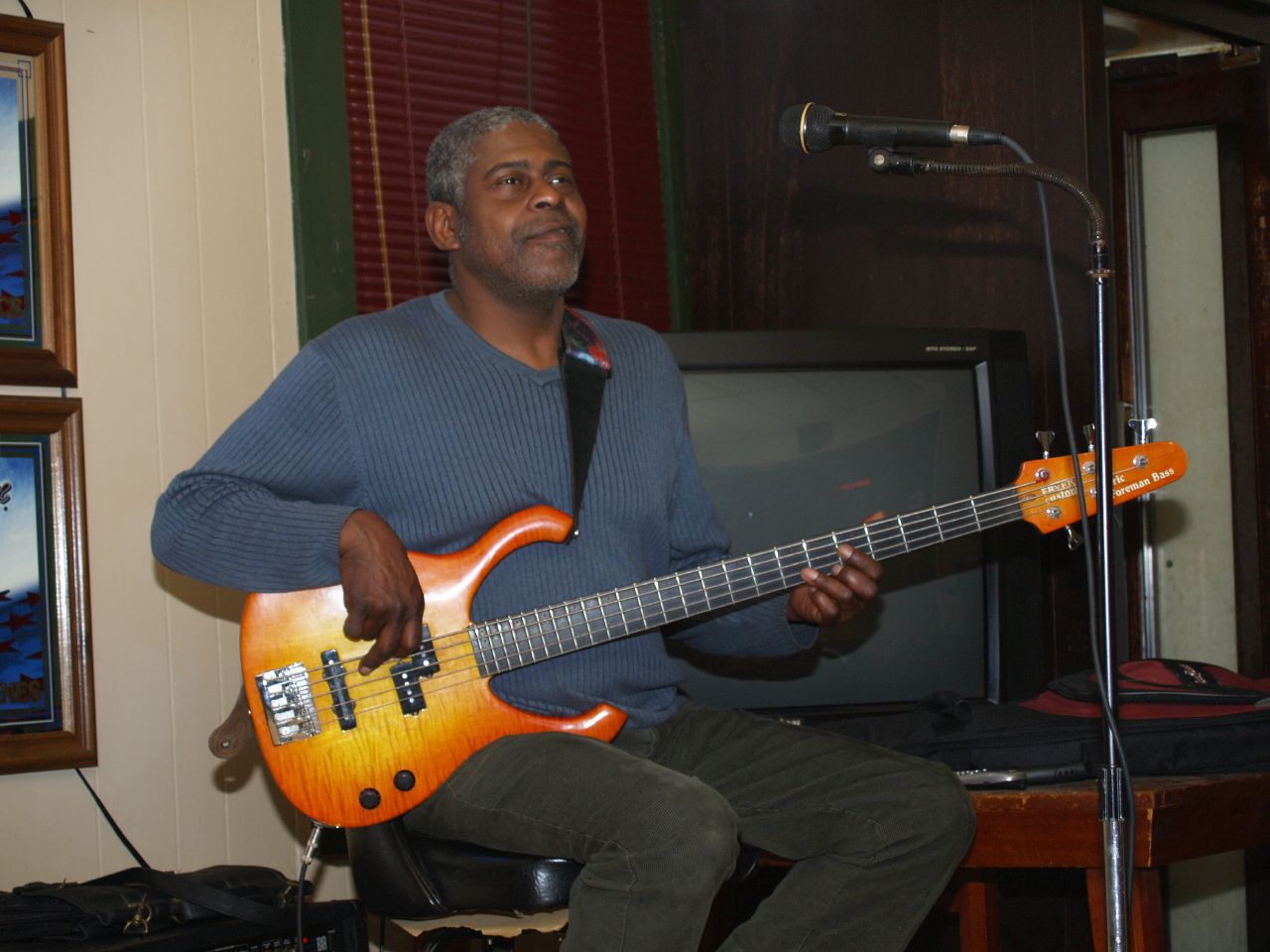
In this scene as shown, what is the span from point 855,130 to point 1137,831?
3.98 ft

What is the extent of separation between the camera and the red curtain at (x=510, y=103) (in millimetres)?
3020

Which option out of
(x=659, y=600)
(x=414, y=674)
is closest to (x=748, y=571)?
(x=659, y=600)

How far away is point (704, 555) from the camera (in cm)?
243

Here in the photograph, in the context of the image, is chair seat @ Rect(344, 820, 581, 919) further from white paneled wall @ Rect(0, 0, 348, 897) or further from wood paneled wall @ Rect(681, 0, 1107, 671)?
wood paneled wall @ Rect(681, 0, 1107, 671)

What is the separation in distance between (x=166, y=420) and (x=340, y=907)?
1.10 m

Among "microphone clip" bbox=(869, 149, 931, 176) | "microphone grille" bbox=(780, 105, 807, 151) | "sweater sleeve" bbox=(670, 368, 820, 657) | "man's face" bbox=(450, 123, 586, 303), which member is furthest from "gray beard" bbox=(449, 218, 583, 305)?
"microphone clip" bbox=(869, 149, 931, 176)

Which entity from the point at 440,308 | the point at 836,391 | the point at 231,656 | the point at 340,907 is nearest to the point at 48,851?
the point at 231,656

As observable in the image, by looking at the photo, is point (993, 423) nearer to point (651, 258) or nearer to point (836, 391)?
point (836, 391)

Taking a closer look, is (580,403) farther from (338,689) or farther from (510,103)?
(510,103)

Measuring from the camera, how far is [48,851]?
8.07 feet

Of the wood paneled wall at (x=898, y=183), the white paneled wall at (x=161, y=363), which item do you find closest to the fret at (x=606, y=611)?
the white paneled wall at (x=161, y=363)

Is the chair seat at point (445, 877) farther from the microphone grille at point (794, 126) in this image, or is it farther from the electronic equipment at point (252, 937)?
the microphone grille at point (794, 126)

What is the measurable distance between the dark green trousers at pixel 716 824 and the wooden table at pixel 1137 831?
0.29m

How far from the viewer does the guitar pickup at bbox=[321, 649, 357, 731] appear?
6.34 ft
